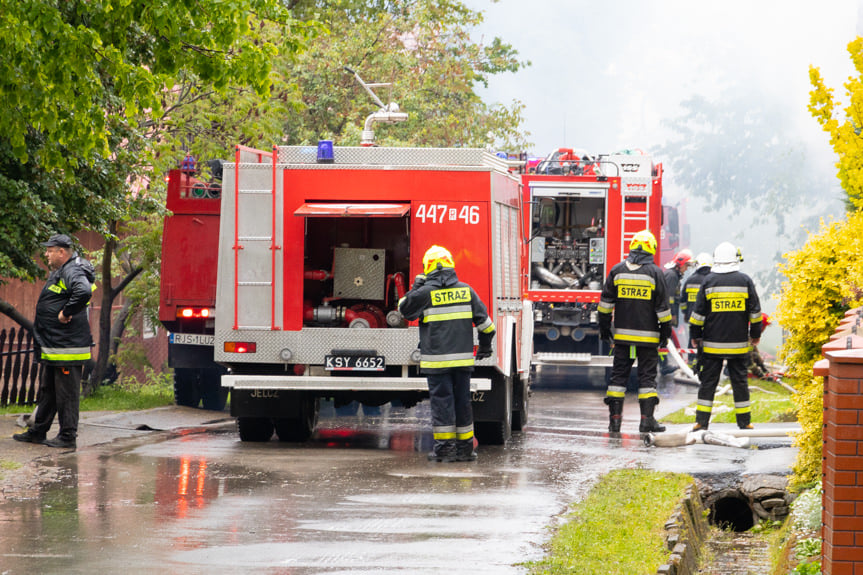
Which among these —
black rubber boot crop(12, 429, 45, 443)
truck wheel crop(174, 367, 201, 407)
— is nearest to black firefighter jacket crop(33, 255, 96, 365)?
black rubber boot crop(12, 429, 45, 443)

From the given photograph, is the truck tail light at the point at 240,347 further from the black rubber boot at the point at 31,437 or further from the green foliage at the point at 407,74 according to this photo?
the green foliage at the point at 407,74

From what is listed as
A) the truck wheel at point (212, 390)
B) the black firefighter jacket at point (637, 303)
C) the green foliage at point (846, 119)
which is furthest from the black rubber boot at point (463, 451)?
the truck wheel at point (212, 390)

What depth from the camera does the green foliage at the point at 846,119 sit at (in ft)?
34.1

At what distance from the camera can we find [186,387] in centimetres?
1498

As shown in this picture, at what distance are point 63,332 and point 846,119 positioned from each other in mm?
7085

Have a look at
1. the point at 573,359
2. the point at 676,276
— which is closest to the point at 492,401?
the point at 573,359

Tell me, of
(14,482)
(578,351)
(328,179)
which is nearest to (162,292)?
(328,179)

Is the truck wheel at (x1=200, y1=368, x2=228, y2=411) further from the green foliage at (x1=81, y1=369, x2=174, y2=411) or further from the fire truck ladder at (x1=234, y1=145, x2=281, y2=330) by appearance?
the fire truck ladder at (x1=234, y1=145, x2=281, y2=330)

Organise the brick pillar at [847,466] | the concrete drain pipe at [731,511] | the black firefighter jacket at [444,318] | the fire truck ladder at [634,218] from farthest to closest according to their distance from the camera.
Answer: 1. the fire truck ladder at [634,218]
2. the black firefighter jacket at [444,318]
3. the concrete drain pipe at [731,511]
4. the brick pillar at [847,466]

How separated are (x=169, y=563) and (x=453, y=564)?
137cm

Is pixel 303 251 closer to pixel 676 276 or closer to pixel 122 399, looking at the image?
pixel 122 399

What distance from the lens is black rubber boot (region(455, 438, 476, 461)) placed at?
32.8 feet

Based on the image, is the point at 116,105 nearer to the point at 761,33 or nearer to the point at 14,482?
the point at 14,482

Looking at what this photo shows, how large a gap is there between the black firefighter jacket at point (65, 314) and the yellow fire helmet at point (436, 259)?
274 cm
